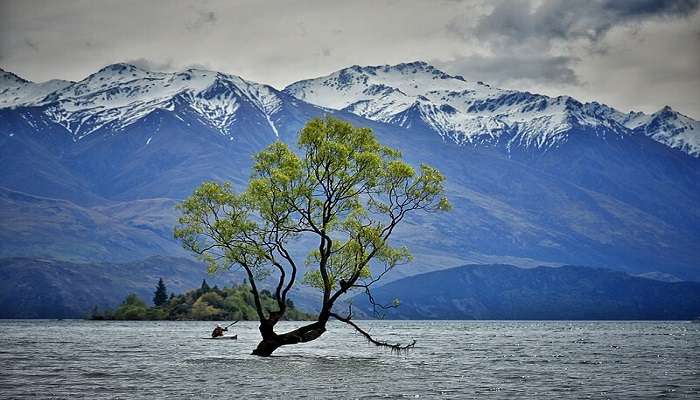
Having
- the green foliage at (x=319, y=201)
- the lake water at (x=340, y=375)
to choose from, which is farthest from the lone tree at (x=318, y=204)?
the lake water at (x=340, y=375)

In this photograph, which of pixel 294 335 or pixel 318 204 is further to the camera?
pixel 294 335

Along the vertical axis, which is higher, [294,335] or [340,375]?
[294,335]

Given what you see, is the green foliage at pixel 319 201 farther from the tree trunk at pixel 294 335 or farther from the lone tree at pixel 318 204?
the tree trunk at pixel 294 335

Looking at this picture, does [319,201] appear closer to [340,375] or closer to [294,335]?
[294,335]

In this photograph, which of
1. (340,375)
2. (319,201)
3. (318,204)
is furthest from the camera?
(318,204)

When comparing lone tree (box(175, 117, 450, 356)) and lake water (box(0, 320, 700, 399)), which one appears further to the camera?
lone tree (box(175, 117, 450, 356))

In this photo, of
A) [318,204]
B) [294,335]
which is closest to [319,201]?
[318,204]

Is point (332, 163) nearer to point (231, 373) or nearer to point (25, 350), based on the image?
point (231, 373)

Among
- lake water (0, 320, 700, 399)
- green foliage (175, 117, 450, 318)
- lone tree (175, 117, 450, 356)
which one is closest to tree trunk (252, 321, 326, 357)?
lone tree (175, 117, 450, 356)

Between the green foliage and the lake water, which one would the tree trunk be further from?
the green foliage

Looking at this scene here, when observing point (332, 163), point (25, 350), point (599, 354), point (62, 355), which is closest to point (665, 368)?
point (599, 354)

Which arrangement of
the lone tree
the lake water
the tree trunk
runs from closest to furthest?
the lake water
the lone tree
the tree trunk

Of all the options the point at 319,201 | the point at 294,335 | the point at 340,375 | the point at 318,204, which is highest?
the point at 319,201

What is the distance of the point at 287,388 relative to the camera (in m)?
71.9
